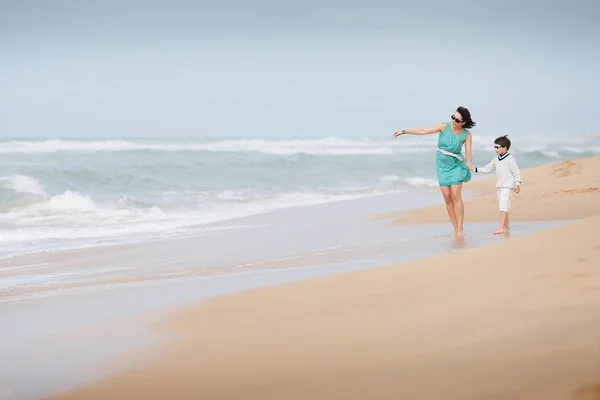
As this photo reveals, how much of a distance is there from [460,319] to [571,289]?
1.84 ft

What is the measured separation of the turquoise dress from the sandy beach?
3040mm

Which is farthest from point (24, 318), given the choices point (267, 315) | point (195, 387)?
point (195, 387)

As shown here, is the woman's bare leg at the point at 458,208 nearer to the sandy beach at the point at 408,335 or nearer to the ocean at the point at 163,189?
the sandy beach at the point at 408,335

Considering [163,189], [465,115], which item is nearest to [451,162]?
[465,115]

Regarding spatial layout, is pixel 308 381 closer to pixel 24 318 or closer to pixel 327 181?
pixel 24 318

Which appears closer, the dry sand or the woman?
the woman

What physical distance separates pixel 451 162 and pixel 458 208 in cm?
49

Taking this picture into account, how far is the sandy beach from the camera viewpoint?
2920 millimetres

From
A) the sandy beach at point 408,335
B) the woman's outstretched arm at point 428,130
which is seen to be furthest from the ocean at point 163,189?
the sandy beach at point 408,335

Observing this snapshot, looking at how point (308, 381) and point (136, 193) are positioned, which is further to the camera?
point (136, 193)

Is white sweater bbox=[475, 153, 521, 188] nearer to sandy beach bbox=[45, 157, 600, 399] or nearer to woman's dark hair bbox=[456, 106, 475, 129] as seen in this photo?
woman's dark hair bbox=[456, 106, 475, 129]

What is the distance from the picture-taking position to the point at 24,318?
496 cm

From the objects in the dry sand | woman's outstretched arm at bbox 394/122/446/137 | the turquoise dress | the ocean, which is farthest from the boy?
the ocean

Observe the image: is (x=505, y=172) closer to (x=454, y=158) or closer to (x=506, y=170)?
(x=506, y=170)
